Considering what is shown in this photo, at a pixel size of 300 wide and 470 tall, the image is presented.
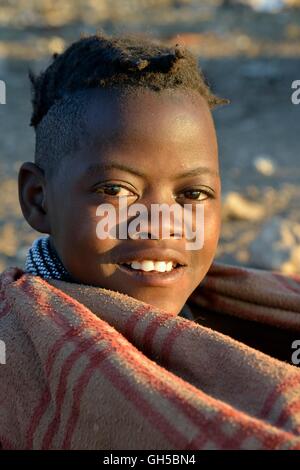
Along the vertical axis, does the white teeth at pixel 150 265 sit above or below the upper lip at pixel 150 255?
below

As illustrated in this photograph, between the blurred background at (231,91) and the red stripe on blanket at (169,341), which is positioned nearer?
the red stripe on blanket at (169,341)

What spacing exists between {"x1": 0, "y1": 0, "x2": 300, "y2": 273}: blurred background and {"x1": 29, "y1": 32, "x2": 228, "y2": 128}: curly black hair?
1.55 ft

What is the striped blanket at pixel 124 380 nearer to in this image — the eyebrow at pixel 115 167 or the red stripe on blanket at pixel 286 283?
the eyebrow at pixel 115 167

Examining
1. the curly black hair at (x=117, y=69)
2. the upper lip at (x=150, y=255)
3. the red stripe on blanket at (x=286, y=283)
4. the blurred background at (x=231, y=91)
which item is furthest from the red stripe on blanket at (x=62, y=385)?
the blurred background at (x=231, y=91)

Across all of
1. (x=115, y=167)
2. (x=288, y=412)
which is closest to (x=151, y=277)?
(x=115, y=167)

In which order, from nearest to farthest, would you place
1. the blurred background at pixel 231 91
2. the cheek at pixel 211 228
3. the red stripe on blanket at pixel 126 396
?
1. the red stripe on blanket at pixel 126 396
2. the cheek at pixel 211 228
3. the blurred background at pixel 231 91

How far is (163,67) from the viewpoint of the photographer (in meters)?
1.56

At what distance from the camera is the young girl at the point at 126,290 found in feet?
3.82

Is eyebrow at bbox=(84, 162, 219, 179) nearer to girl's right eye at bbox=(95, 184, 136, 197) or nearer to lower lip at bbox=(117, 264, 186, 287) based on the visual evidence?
girl's right eye at bbox=(95, 184, 136, 197)

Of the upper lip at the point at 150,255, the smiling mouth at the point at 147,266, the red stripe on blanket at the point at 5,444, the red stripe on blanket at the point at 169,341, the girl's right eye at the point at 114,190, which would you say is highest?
the girl's right eye at the point at 114,190

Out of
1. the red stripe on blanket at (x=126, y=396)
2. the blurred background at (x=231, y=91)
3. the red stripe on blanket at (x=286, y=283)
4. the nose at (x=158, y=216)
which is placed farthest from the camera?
the blurred background at (x=231, y=91)

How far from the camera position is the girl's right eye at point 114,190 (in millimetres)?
1498

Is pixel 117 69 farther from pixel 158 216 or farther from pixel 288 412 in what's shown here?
pixel 288 412

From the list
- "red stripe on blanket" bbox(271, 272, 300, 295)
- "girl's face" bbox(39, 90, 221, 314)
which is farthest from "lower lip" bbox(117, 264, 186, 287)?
"red stripe on blanket" bbox(271, 272, 300, 295)
